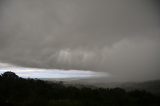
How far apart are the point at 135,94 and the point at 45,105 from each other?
37.6 metres

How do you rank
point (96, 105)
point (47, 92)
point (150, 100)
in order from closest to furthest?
Result: 1. point (96, 105)
2. point (150, 100)
3. point (47, 92)

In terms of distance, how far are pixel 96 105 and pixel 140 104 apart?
1237 cm

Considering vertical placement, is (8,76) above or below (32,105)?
above

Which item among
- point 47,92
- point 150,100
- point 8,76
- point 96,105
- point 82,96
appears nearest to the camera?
point 96,105

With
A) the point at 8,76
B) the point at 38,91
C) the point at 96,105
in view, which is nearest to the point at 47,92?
the point at 38,91

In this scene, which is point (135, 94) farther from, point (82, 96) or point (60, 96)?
point (60, 96)

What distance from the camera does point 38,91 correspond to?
80625 millimetres

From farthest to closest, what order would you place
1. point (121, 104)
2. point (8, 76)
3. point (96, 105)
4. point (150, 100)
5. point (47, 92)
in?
point (8, 76)
point (47, 92)
point (150, 100)
point (121, 104)
point (96, 105)

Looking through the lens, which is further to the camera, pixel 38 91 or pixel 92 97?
pixel 38 91

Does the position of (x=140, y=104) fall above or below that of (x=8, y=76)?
below

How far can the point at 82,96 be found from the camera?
72.8 metres

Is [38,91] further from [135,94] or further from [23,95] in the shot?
[135,94]

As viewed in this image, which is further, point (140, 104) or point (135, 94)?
point (135, 94)

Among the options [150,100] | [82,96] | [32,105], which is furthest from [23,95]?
[150,100]
